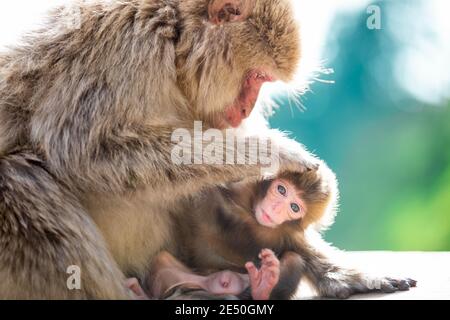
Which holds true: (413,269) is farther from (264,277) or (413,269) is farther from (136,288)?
(136,288)

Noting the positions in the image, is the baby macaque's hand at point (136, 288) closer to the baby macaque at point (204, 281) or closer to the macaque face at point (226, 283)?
the baby macaque at point (204, 281)

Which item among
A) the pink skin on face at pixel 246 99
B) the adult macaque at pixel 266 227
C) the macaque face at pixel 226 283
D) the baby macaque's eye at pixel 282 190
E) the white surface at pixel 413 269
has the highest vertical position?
the pink skin on face at pixel 246 99

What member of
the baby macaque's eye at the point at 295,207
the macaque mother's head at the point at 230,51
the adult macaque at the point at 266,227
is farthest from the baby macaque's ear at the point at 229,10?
the baby macaque's eye at the point at 295,207

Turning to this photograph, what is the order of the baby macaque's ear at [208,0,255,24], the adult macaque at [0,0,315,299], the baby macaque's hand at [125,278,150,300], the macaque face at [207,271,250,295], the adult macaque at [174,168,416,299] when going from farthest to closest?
1. the adult macaque at [174,168,416,299]
2. the baby macaque's ear at [208,0,255,24]
3. the macaque face at [207,271,250,295]
4. the baby macaque's hand at [125,278,150,300]
5. the adult macaque at [0,0,315,299]

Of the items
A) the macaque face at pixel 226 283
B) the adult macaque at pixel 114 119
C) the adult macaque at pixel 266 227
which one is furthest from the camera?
the adult macaque at pixel 266 227

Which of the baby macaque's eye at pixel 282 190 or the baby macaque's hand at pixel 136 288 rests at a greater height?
the baby macaque's eye at pixel 282 190

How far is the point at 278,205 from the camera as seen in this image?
11.7 ft

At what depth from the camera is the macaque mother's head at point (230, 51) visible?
345 centimetres

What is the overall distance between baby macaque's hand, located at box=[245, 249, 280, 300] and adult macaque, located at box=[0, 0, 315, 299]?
0.41 metres

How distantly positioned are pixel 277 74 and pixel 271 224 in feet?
2.42

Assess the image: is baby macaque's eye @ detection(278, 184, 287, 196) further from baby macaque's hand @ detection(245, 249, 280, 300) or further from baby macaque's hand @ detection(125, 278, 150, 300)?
baby macaque's hand @ detection(125, 278, 150, 300)

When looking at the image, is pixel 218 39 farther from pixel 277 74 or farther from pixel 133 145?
pixel 133 145

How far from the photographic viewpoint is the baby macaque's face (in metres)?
3.57

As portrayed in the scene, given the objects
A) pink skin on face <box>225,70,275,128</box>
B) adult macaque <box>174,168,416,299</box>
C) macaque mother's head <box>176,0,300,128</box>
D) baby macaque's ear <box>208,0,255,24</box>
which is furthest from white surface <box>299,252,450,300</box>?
baby macaque's ear <box>208,0,255,24</box>
